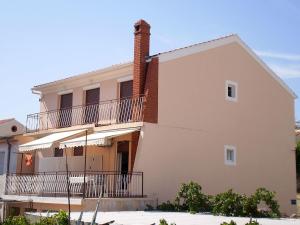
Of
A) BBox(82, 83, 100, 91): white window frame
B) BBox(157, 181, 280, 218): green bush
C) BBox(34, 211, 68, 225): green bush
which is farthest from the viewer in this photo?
BBox(82, 83, 100, 91): white window frame

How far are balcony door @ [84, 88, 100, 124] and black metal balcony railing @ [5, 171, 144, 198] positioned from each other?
155 inches

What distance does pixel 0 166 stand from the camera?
33.7 metres

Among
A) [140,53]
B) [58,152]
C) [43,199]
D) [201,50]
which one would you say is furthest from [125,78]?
[43,199]

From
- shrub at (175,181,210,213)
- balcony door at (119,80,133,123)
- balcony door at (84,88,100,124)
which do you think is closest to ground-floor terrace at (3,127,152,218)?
balcony door at (119,80,133,123)

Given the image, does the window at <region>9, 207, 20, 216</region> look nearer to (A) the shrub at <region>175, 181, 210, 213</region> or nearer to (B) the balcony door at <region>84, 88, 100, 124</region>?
(B) the balcony door at <region>84, 88, 100, 124</region>

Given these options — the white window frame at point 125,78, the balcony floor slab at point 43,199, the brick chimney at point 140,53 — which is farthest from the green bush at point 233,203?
the white window frame at point 125,78

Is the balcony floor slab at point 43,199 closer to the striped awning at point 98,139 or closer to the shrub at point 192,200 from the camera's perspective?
the striped awning at point 98,139

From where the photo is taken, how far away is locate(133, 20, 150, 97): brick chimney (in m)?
25.0

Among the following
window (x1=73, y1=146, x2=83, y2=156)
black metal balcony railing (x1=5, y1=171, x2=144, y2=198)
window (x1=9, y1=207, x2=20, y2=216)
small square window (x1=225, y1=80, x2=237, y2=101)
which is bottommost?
window (x1=9, y1=207, x2=20, y2=216)

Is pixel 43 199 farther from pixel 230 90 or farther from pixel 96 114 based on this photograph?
pixel 230 90

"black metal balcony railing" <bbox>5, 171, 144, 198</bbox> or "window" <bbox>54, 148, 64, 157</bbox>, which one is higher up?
"window" <bbox>54, 148, 64, 157</bbox>

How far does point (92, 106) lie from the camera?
95.7ft

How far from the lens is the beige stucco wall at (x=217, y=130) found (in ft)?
81.0

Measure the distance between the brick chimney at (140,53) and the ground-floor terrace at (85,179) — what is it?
2.49 m
